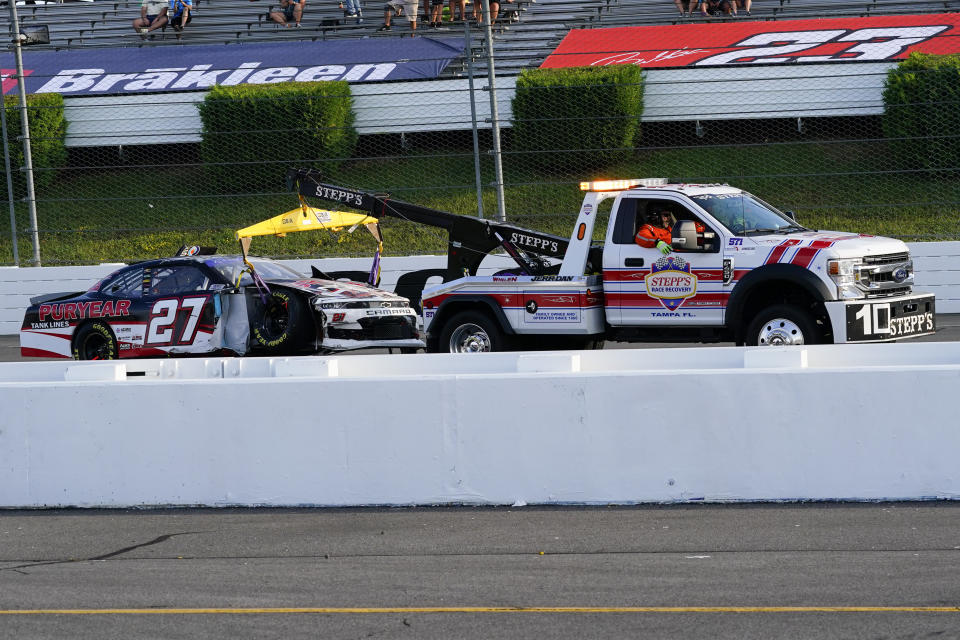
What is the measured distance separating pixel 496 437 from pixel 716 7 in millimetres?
20247

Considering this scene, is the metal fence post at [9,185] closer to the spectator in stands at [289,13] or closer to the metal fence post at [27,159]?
the metal fence post at [27,159]

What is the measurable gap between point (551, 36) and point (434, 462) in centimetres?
1964

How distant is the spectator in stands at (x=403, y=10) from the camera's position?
27484 mm

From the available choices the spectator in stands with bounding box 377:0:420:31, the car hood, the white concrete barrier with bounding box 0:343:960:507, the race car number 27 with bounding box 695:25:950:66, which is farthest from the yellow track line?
the spectator in stands with bounding box 377:0:420:31

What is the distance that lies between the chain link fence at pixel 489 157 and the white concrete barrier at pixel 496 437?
1192 cm

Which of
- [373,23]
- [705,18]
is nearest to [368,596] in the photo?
[705,18]

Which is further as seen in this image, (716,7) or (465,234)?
(716,7)

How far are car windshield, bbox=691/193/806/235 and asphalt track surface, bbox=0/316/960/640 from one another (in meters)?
5.87

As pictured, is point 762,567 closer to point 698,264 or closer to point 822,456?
point 822,456

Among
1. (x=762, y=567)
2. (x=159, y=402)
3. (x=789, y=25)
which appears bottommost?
(x=762, y=567)

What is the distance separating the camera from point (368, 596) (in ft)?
19.5

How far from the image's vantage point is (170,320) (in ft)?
47.2

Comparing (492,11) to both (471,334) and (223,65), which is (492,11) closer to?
(223,65)

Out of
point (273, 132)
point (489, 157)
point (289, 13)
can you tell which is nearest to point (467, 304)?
point (489, 157)
